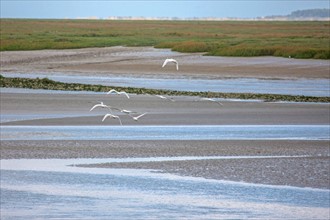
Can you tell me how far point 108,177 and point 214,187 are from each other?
5.74ft

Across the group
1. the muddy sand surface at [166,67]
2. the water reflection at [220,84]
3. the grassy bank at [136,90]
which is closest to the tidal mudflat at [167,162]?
the grassy bank at [136,90]

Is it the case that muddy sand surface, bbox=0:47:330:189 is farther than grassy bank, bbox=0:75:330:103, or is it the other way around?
grassy bank, bbox=0:75:330:103

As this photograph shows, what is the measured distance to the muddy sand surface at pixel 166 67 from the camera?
132ft

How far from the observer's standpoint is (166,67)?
44375mm

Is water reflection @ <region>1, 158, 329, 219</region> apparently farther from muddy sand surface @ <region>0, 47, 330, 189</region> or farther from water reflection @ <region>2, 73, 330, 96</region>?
water reflection @ <region>2, 73, 330, 96</region>

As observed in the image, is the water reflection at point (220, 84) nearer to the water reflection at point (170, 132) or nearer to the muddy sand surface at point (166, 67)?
the muddy sand surface at point (166, 67)

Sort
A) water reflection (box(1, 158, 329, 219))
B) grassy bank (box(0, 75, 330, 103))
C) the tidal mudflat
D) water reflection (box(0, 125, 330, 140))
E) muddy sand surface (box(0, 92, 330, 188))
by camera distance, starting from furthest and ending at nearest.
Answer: grassy bank (box(0, 75, 330, 103)) < water reflection (box(0, 125, 330, 140)) < muddy sand surface (box(0, 92, 330, 188)) < the tidal mudflat < water reflection (box(1, 158, 329, 219))

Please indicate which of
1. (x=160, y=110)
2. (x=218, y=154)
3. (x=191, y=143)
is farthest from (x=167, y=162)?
(x=160, y=110)

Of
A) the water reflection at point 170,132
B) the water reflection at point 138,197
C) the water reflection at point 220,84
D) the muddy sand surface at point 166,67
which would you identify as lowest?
the water reflection at point 138,197

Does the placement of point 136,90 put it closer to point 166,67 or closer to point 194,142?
point 194,142

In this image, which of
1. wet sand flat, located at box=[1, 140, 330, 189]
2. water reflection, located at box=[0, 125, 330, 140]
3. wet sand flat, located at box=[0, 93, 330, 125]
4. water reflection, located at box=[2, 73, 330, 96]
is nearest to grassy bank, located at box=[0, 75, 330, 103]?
wet sand flat, located at box=[0, 93, 330, 125]

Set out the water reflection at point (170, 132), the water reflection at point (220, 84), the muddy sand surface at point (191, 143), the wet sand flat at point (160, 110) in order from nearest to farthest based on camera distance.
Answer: the muddy sand surface at point (191, 143) < the water reflection at point (170, 132) < the wet sand flat at point (160, 110) < the water reflection at point (220, 84)

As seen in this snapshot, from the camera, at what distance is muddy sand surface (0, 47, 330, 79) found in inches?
1580

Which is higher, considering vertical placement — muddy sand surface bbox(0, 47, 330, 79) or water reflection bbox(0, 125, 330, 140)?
muddy sand surface bbox(0, 47, 330, 79)
